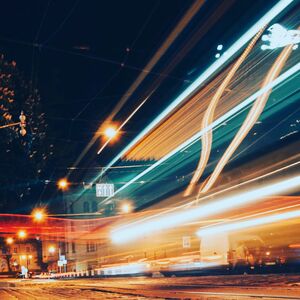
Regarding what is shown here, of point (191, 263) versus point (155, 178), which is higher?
point (155, 178)

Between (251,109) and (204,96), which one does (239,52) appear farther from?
(204,96)

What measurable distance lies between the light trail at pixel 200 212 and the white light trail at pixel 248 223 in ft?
2.78

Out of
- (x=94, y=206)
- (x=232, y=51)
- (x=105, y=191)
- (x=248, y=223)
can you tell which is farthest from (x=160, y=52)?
(x=94, y=206)

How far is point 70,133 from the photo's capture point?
97.6 ft

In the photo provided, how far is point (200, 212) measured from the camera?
20203mm

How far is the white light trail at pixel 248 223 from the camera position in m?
16.0

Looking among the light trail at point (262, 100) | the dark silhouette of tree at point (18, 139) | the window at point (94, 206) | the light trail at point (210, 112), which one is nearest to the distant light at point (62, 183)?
the dark silhouette of tree at point (18, 139)

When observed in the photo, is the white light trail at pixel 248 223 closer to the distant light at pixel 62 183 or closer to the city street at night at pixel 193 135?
the city street at night at pixel 193 135

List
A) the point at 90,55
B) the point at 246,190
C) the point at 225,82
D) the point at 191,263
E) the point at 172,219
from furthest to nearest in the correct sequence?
1. the point at 191,263
2. the point at 172,219
3. the point at 90,55
4. the point at 225,82
5. the point at 246,190

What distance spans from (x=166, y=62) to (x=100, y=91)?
3.76 m

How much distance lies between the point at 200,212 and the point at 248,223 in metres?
2.27

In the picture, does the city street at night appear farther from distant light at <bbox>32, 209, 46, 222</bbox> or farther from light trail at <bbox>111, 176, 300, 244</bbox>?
distant light at <bbox>32, 209, 46, 222</bbox>

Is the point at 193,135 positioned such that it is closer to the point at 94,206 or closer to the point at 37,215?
the point at 37,215

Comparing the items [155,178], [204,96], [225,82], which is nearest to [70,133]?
[155,178]
